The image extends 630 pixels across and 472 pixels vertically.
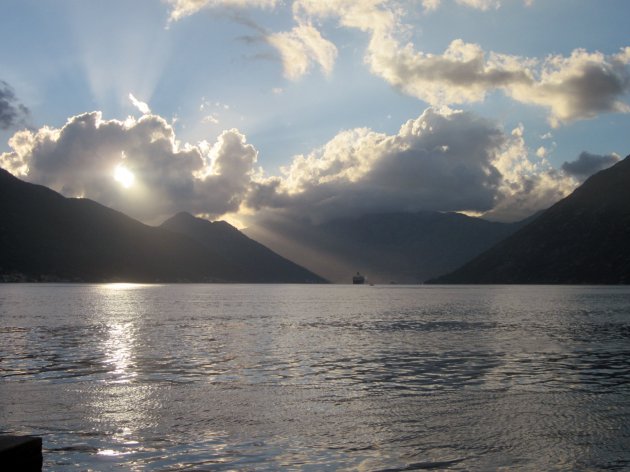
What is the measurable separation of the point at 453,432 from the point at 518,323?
72510 mm

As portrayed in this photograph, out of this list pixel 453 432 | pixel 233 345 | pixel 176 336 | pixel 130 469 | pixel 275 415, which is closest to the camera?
pixel 130 469

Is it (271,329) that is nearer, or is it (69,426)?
(69,426)

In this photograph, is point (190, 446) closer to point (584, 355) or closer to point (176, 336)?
point (584, 355)

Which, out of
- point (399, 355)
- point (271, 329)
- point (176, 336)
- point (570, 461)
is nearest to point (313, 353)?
point (399, 355)

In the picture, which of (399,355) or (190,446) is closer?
(190,446)

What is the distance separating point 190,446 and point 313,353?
101ft

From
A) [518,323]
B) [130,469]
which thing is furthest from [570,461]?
[518,323]

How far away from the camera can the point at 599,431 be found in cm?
2383

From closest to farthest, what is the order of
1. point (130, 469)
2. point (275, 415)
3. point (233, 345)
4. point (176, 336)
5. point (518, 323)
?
point (130, 469), point (275, 415), point (233, 345), point (176, 336), point (518, 323)

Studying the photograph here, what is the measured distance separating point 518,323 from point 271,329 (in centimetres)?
3892

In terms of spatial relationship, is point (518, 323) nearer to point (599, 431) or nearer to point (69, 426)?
point (599, 431)

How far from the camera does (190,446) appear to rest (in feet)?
69.7

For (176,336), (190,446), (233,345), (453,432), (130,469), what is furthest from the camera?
(176,336)

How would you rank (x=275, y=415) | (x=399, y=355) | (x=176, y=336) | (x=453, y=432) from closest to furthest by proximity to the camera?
1. (x=453, y=432)
2. (x=275, y=415)
3. (x=399, y=355)
4. (x=176, y=336)
